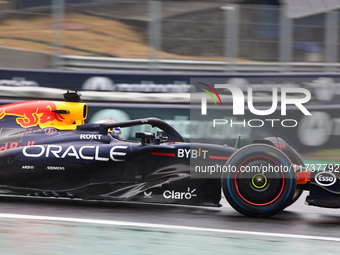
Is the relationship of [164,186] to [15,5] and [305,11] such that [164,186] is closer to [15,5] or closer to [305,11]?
[305,11]

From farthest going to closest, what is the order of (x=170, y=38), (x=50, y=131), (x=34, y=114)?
(x=170, y=38) → (x=34, y=114) → (x=50, y=131)

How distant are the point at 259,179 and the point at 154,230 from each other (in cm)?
115

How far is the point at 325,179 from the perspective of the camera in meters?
5.55

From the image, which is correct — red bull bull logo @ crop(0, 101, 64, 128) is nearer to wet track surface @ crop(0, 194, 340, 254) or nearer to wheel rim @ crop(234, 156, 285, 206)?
wet track surface @ crop(0, 194, 340, 254)

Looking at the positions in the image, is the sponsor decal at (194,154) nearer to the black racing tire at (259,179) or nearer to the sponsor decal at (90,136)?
the black racing tire at (259,179)

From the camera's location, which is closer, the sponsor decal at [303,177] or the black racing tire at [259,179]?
the black racing tire at [259,179]

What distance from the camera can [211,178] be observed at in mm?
5625

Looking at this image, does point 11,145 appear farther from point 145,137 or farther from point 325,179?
point 325,179

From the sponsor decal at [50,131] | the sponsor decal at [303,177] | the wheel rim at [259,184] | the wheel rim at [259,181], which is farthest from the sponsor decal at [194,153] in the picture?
the sponsor decal at [50,131]

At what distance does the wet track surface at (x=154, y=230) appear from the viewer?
4320 mm

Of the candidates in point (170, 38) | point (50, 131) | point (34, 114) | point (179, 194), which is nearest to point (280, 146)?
point (179, 194)

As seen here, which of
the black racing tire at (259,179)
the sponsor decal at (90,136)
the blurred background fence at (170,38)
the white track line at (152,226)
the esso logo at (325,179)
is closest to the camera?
the white track line at (152,226)

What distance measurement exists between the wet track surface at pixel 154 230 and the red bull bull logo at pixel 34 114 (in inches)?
32.9

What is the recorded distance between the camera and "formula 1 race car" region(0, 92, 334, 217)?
547cm
